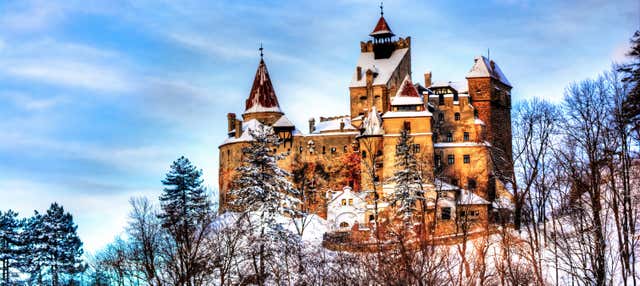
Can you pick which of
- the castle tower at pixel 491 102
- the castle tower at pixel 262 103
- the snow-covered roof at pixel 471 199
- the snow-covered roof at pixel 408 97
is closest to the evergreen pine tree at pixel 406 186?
the snow-covered roof at pixel 471 199

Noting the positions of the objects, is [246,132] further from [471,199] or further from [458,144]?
[471,199]

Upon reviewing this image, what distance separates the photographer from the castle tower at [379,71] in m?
80.4

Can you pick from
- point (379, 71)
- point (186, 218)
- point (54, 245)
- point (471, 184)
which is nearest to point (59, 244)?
point (54, 245)

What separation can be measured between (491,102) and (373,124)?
34.5 feet

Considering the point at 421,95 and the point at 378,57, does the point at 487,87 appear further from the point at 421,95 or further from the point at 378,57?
the point at 378,57

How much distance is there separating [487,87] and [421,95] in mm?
5753

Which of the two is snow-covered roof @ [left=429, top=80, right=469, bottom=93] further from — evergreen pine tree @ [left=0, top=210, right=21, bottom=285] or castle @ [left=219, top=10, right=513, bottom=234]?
evergreen pine tree @ [left=0, top=210, right=21, bottom=285]

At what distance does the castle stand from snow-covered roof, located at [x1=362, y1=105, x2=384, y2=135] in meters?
0.10

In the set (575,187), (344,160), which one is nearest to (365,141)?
(344,160)

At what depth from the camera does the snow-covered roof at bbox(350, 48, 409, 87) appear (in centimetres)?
8181

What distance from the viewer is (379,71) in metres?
83.2

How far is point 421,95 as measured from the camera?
73.6 metres

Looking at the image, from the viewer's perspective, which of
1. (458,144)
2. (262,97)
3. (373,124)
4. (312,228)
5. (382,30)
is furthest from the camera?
(382,30)

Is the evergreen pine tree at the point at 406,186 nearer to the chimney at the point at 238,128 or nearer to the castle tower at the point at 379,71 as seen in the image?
the castle tower at the point at 379,71
